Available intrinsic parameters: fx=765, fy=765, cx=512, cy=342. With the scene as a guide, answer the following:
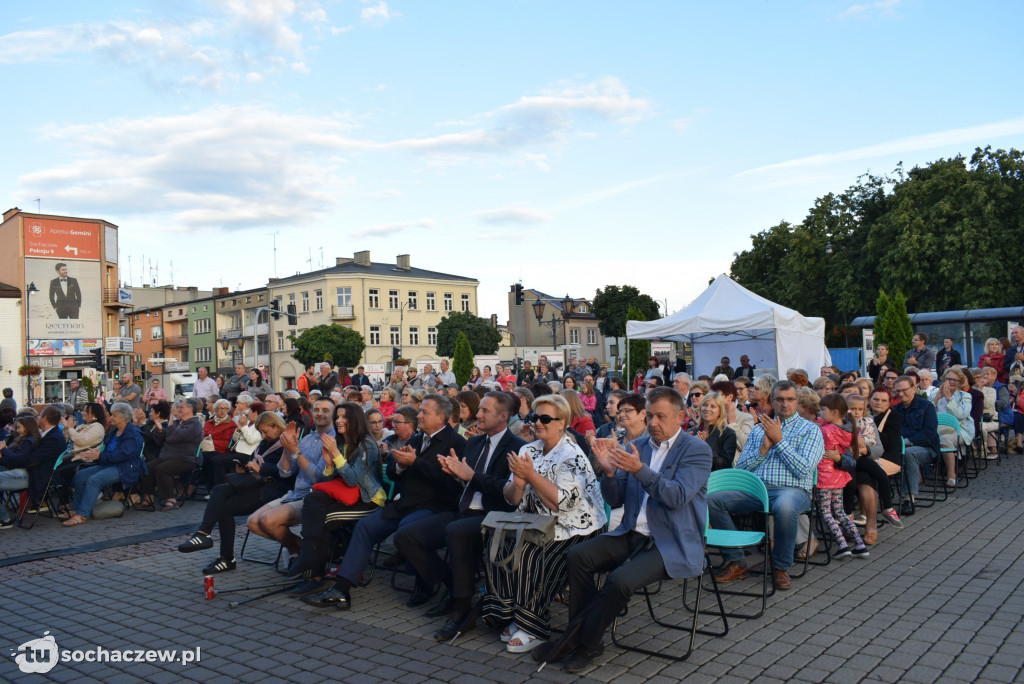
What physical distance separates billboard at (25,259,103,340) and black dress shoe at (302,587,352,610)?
59363 millimetres

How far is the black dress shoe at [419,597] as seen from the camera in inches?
231

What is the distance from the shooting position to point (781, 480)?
6.16m

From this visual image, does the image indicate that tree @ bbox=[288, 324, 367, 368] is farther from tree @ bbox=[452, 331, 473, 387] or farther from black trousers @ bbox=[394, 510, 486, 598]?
black trousers @ bbox=[394, 510, 486, 598]

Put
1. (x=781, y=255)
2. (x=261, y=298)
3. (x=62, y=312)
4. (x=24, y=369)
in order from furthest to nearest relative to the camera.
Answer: (x=261, y=298)
(x=62, y=312)
(x=781, y=255)
(x=24, y=369)

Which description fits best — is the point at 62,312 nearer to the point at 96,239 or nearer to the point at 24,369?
the point at 96,239

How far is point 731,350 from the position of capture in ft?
67.8

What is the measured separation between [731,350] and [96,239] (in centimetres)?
5420

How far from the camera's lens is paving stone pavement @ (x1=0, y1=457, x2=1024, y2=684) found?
436 centimetres

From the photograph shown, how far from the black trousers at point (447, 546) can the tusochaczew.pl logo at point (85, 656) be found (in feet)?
5.10

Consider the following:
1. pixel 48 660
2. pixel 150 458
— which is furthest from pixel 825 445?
pixel 150 458

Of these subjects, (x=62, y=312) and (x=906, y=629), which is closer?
(x=906, y=629)

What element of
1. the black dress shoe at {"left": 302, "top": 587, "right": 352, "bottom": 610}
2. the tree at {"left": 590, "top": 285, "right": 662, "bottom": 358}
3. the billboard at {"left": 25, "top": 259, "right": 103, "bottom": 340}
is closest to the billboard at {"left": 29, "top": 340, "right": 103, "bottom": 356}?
the billboard at {"left": 25, "top": 259, "right": 103, "bottom": 340}

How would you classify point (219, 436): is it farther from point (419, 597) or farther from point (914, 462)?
point (914, 462)

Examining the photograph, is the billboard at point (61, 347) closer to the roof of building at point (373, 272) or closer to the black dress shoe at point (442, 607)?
the roof of building at point (373, 272)
